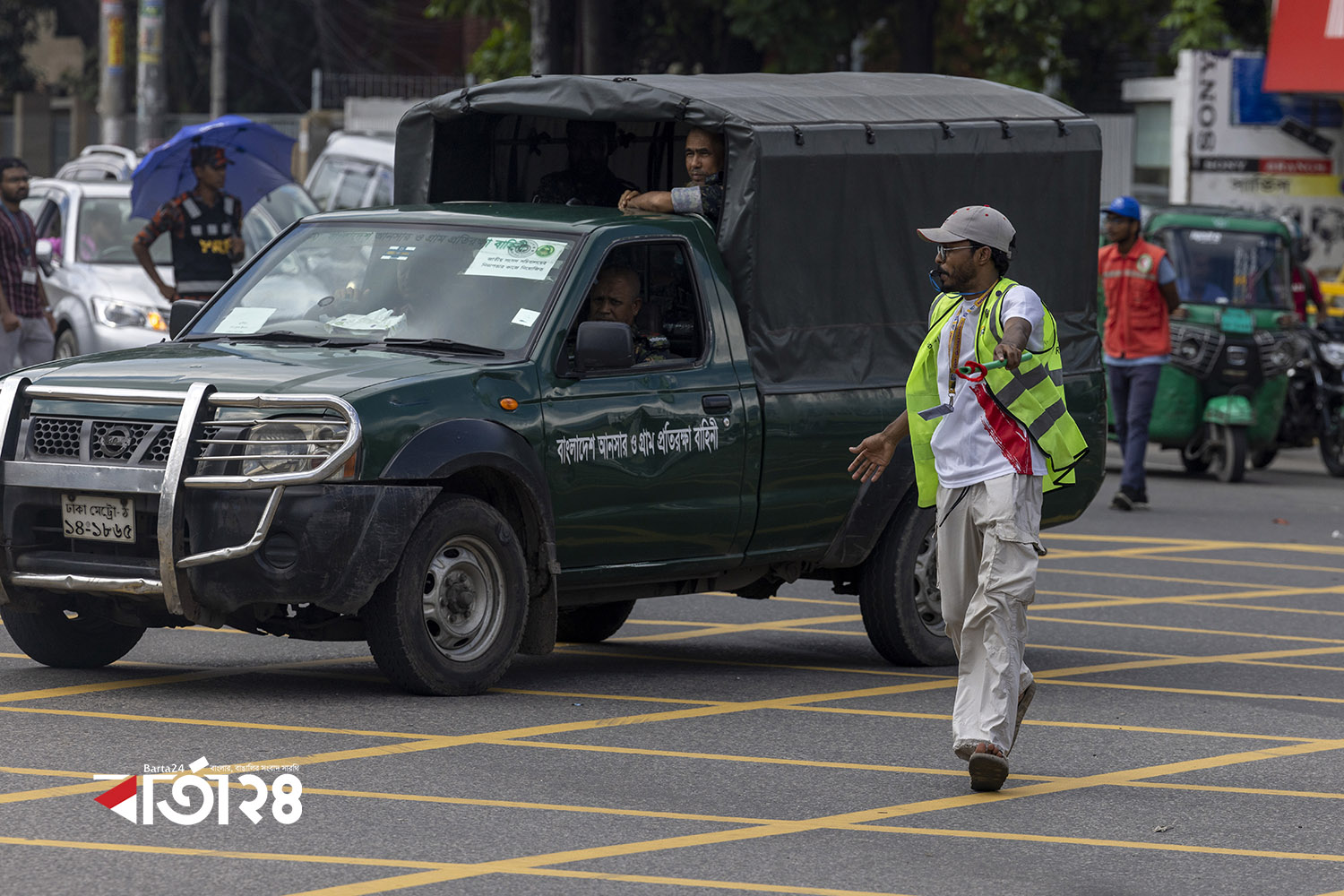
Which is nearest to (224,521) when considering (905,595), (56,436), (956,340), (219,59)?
(56,436)

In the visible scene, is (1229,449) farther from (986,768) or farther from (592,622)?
(986,768)

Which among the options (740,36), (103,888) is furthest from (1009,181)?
(740,36)

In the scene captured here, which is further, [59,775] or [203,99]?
[203,99]

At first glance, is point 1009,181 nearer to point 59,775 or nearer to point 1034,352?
point 1034,352

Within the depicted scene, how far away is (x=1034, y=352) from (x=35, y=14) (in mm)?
48047

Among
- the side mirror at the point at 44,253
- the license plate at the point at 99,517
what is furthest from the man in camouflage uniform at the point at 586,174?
the side mirror at the point at 44,253

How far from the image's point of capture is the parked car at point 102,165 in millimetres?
24906

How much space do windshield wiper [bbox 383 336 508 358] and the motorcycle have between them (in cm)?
1166

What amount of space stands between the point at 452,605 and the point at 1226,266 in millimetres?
11653

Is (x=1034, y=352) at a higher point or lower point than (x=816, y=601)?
higher

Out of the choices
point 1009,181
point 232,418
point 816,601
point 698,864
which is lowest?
point 816,601

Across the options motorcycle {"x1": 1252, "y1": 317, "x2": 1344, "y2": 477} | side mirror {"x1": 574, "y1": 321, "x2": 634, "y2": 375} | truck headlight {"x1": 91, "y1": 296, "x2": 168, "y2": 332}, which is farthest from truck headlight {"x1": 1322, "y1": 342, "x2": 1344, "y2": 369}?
side mirror {"x1": 574, "y1": 321, "x2": 634, "y2": 375}

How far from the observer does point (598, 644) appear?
991cm

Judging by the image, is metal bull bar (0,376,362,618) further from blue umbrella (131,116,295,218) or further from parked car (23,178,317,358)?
blue umbrella (131,116,295,218)
